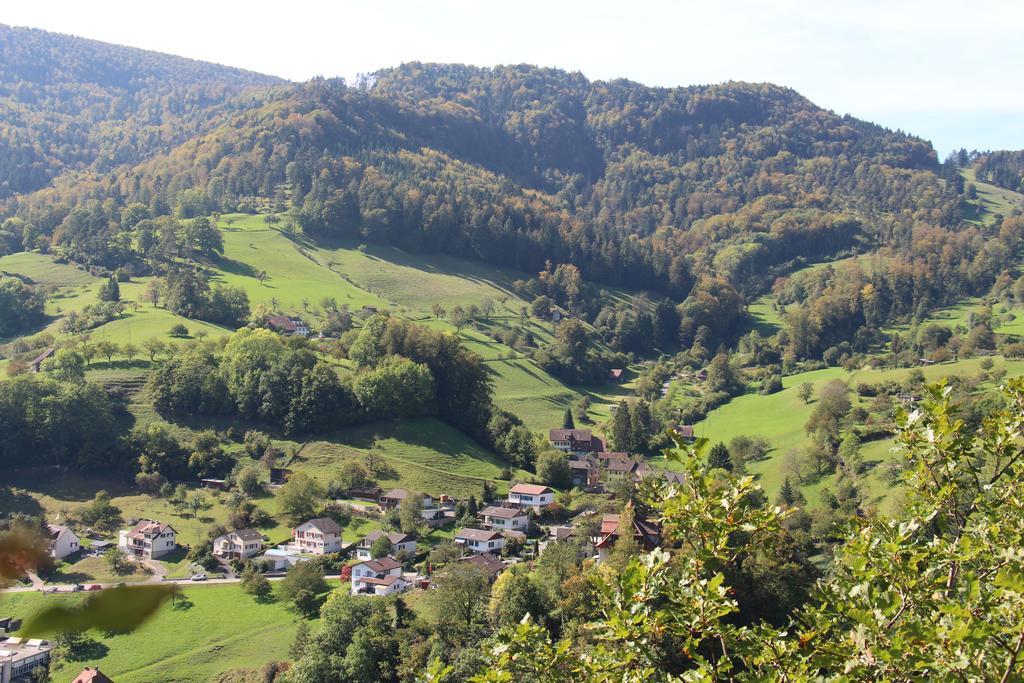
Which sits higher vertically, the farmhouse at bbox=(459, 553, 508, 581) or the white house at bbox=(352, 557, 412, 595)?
the farmhouse at bbox=(459, 553, 508, 581)

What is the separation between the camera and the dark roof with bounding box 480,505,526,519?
4097 cm

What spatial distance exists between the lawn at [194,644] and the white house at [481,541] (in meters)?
9.27

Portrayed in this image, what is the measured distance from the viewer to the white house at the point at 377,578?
32625 mm

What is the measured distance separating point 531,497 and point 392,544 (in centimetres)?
938

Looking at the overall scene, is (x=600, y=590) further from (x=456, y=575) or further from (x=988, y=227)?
(x=988, y=227)

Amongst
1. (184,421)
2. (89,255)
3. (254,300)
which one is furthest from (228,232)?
(184,421)

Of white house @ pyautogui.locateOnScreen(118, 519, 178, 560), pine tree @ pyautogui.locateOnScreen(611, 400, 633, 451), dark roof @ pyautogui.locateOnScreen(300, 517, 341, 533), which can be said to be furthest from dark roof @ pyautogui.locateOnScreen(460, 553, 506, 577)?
pine tree @ pyautogui.locateOnScreen(611, 400, 633, 451)

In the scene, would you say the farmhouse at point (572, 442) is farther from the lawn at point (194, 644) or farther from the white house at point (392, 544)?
the lawn at point (194, 644)

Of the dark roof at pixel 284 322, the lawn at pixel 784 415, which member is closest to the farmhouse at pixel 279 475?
the dark roof at pixel 284 322

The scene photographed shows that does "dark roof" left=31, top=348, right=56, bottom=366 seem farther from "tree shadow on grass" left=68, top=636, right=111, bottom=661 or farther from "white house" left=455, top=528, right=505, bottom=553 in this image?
"white house" left=455, top=528, right=505, bottom=553

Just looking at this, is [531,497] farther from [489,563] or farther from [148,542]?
[148,542]

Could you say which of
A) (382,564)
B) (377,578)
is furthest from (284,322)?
(377,578)

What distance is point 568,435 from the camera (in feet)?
188

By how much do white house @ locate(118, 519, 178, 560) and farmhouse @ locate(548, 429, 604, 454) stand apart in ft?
88.8
